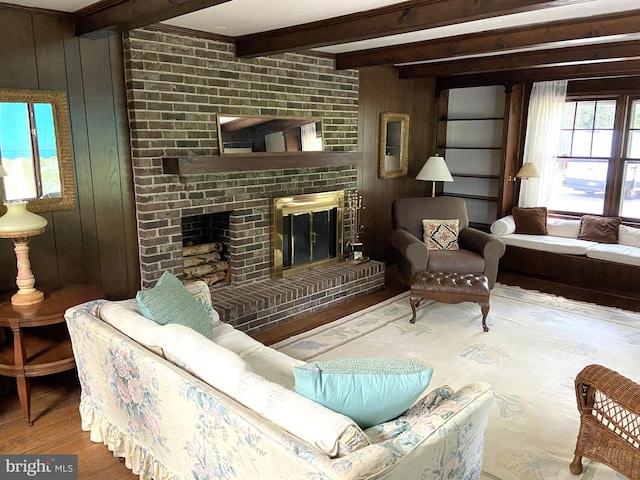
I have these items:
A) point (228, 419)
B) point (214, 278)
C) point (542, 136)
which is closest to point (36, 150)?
point (214, 278)

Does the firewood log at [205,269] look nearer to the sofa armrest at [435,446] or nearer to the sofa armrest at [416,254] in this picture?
the sofa armrest at [416,254]

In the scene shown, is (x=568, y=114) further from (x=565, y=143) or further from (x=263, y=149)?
(x=263, y=149)

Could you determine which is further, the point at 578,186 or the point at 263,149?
the point at 578,186

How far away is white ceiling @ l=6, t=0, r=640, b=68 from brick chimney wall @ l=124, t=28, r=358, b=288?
28 cm

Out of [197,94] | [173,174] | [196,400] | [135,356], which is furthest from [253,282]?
[196,400]

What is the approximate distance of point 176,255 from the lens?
3.80 m

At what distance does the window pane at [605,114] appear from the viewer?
5.33m

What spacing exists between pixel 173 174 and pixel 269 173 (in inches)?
38.4

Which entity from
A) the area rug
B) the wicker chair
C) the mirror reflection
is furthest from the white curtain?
the wicker chair

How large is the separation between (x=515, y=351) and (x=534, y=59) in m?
2.61

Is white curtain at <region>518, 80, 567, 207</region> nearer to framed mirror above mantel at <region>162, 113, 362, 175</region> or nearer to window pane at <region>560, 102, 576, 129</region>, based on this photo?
window pane at <region>560, 102, 576, 129</region>

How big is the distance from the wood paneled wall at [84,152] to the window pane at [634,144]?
4.97m

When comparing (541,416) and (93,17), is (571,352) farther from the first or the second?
→ (93,17)

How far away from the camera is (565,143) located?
5.74 metres
